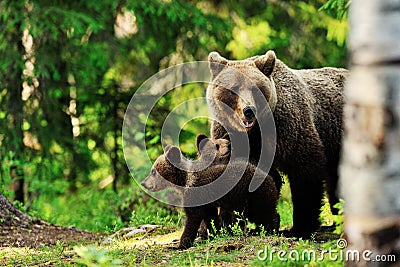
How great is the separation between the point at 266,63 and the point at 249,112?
0.57 metres

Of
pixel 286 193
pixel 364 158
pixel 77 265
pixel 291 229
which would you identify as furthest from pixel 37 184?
pixel 364 158

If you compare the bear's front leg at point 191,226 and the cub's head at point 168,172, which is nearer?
the bear's front leg at point 191,226

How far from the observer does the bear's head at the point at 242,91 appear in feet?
19.1

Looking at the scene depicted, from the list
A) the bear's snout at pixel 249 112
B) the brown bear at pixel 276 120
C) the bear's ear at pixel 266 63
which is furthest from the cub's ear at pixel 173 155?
the bear's ear at pixel 266 63

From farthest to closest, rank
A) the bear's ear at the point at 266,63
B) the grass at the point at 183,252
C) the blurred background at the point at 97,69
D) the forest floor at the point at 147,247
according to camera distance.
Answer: the blurred background at the point at 97,69 < the bear's ear at the point at 266,63 < the forest floor at the point at 147,247 < the grass at the point at 183,252

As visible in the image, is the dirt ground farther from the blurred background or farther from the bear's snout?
the bear's snout

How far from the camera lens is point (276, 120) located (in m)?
6.01

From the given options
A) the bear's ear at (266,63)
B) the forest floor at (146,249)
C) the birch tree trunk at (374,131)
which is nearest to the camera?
the birch tree trunk at (374,131)

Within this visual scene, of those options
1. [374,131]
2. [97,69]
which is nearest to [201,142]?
[374,131]

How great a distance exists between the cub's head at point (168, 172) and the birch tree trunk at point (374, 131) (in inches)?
116

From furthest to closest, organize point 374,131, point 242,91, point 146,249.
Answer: point 242,91
point 146,249
point 374,131

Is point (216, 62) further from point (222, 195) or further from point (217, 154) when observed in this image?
point (222, 195)

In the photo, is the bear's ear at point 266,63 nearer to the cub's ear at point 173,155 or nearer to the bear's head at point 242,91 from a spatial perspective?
the bear's head at point 242,91

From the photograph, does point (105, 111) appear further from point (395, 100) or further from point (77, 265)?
point (395, 100)
